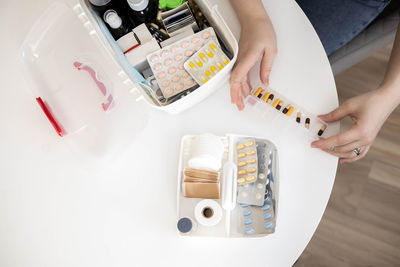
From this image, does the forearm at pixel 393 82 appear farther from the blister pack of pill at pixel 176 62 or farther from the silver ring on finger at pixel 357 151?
the blister pack of pill at pixel 176 62

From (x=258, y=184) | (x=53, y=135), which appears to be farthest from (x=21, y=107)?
(x=258, y=184)

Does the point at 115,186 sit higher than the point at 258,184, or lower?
higher

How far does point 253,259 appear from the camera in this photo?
0.59m

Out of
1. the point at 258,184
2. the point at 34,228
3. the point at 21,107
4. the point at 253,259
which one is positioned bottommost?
the point at 253,259

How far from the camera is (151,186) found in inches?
24.7

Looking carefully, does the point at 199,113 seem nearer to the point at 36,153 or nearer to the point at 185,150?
the point at 185,150

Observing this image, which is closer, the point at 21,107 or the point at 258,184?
the point at 258,184

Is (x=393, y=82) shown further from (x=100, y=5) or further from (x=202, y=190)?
(x=100, y=5)

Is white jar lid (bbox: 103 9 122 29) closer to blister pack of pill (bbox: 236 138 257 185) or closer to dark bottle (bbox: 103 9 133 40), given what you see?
dark bottle (bbox: 103 9 133 40)

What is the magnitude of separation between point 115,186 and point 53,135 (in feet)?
0.65

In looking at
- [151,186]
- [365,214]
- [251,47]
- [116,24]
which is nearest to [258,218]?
[151,186]

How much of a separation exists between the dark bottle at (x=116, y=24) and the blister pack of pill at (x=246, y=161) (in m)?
0.35

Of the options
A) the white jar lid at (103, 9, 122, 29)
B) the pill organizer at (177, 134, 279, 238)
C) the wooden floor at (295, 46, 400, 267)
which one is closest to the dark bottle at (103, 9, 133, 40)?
the white jar lid at (103, 9, 122, 29)

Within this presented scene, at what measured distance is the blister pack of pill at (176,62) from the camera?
23.8 inches
